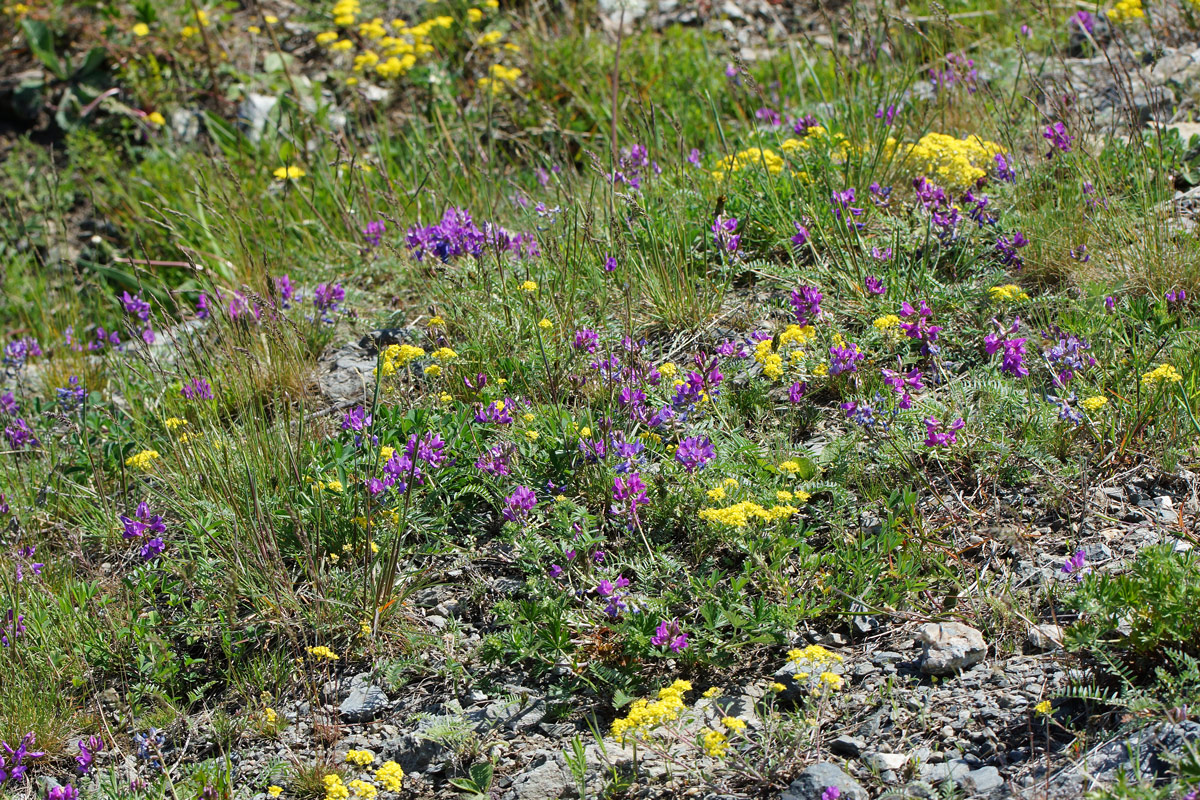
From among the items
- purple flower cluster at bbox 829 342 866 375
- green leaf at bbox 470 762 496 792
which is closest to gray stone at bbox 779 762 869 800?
green leaf at bbox 470 762 496 792

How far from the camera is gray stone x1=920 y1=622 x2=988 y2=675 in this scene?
2.48m

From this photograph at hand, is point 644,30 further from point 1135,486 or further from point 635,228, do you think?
point 1135,486

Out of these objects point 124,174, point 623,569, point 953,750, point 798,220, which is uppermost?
point 124,174

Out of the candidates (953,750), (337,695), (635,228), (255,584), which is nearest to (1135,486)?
(953,750)

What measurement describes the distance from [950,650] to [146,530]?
8.28 feet

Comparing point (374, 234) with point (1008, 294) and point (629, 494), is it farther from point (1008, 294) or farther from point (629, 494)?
point (1008, 294)

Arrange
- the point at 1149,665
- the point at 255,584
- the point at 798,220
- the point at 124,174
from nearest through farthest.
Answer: the point at 1149,665 < the point at 255,584 < the point at 798,220 < the point at 124,174

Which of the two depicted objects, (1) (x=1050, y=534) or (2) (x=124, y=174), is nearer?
(1) (x=1050, y=534)

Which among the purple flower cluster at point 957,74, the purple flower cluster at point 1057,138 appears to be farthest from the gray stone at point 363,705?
the purple flower cluster at point 957,74

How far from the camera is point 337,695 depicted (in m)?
2.81

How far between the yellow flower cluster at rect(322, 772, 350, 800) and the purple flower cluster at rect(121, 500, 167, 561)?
116 centimetres

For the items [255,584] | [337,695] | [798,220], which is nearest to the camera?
[337,695]

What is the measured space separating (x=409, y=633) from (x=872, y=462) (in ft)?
4.94

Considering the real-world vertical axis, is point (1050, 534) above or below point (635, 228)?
below
